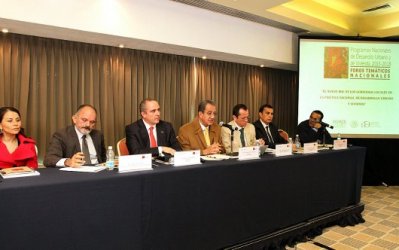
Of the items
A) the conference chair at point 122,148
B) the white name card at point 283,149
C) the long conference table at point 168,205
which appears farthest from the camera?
the conference chair at point 122,148

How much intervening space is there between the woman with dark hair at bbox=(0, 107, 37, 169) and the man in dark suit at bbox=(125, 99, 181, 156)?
826mm

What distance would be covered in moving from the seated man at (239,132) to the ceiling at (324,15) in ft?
4.34

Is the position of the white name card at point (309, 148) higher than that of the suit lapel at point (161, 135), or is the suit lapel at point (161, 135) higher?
the suit lapel at point (161, 135)

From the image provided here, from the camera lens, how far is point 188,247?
6.52ft

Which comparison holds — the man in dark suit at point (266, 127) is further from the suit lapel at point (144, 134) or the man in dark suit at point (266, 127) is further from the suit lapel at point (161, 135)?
the suit lapel at point (144, 134)

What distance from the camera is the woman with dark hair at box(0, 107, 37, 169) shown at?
221cm

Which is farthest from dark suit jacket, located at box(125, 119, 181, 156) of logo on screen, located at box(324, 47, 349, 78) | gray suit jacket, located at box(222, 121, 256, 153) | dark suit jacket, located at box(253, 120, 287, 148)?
logo on screen, located at box(324, 47, 349, 78)

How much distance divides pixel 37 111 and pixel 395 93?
5.19 meters

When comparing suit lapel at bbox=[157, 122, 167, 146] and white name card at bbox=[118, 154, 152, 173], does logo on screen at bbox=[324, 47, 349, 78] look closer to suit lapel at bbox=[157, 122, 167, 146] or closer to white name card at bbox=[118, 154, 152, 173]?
suit lapel at bbox=[157, 122, 167, 146]

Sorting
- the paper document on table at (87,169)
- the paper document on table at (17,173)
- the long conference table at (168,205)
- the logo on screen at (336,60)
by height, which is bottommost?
the long conference table at (168,205)

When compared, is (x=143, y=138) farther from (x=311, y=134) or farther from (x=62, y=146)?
(x=311, y=134)

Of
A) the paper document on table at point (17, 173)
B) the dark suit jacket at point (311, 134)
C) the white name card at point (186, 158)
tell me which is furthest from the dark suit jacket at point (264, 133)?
the paper document on table at point (17, 173)

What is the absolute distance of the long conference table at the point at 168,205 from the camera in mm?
1491

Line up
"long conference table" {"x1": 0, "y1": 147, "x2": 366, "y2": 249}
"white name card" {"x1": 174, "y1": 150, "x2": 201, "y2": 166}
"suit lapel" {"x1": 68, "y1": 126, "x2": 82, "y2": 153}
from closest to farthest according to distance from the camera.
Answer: "long conference table" {"x1": 0, "y1": 147, "x2": 366, "y2": 249} → "white name card" {"x1": 174, "y1": 150, "x2": 201, "y2": 166} → "suit lapel" {"x1": 68, "y1": 126, "x2": 82, "y2": 153}
